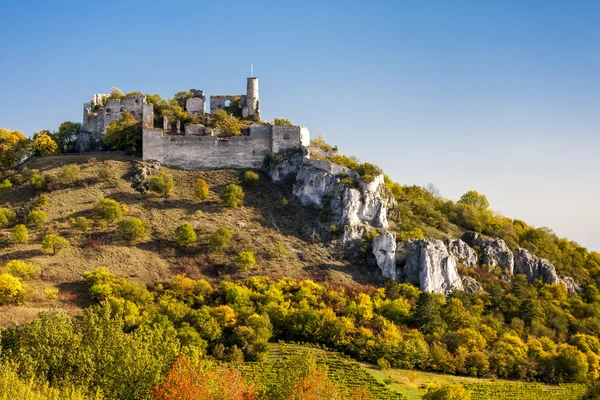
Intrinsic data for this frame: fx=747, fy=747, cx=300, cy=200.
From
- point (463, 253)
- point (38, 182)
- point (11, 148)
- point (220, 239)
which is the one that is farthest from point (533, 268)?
point (11, 148)

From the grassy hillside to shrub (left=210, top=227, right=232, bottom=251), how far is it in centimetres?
79

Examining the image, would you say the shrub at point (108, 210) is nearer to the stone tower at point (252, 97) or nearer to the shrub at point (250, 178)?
the shrub at point (250, 178)

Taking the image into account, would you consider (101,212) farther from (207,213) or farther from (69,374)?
(69,374)

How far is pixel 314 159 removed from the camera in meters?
74.9

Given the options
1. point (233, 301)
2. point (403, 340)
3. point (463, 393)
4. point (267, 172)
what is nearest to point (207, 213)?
point (267, 172)

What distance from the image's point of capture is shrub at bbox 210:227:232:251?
65312mm

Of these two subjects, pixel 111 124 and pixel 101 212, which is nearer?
pixel 101 212

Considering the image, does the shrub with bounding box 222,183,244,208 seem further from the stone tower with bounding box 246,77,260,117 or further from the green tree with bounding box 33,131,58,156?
the green tree with bounding box 33,131,58,156

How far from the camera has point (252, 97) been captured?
3310 inches

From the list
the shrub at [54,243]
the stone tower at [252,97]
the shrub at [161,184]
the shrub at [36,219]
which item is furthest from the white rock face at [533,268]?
the shrub at [36,219]

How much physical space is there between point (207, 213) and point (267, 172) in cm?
888

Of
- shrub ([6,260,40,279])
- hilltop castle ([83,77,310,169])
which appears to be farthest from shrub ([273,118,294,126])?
shrub ([6,260,40,279])

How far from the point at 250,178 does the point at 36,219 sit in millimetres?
20630

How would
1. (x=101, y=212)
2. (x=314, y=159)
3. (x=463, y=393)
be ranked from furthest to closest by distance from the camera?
(x=314, y=159) → (x=101, y=212) → (x=463, y=393)
